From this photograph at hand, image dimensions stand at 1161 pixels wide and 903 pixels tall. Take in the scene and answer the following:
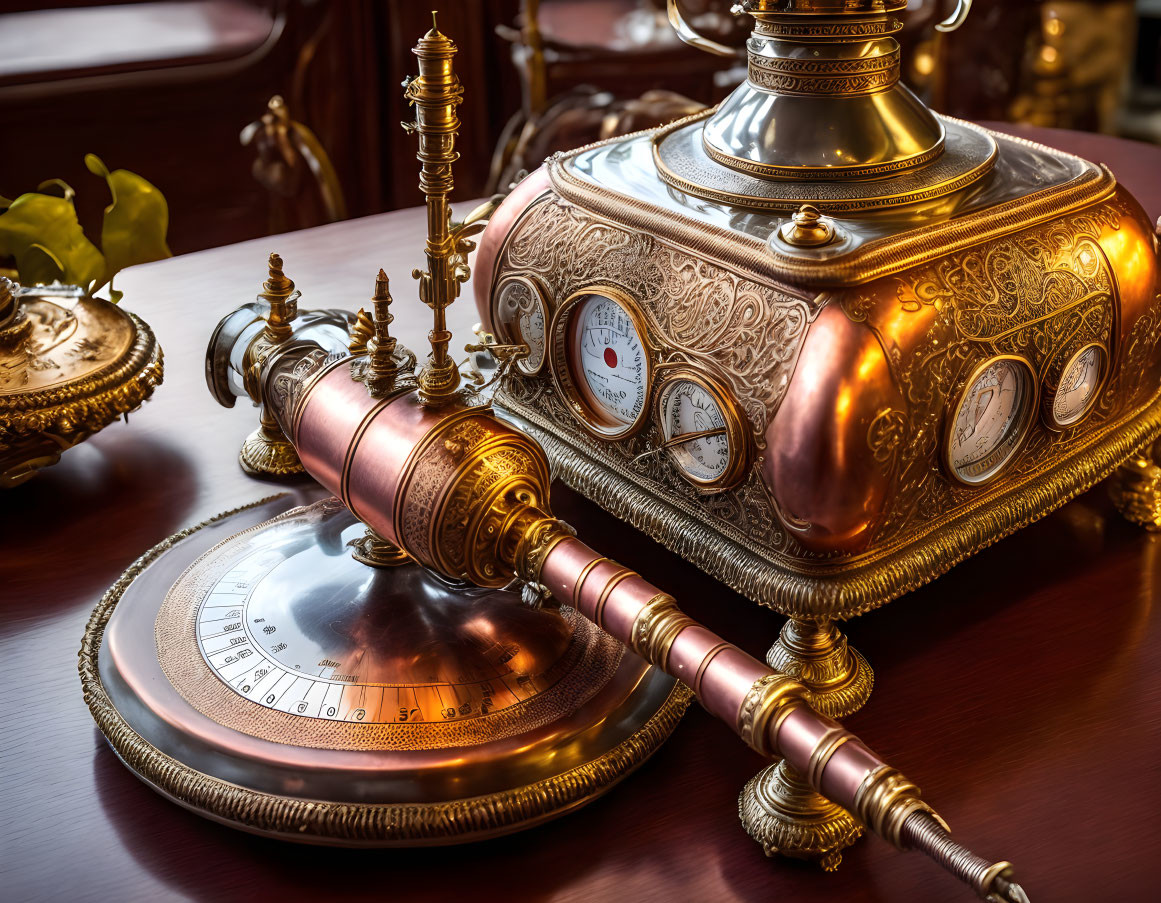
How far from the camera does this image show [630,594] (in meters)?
0.72

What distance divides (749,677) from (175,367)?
2.96ft

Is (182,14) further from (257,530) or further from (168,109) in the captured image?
(257,530)

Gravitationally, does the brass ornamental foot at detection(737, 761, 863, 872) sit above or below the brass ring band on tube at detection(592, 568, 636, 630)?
below

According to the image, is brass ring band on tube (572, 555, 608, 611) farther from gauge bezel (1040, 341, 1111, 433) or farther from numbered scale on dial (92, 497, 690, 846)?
gauge bezel (1040, 341, 1111, 433)

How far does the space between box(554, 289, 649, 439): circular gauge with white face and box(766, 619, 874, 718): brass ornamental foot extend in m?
0.19

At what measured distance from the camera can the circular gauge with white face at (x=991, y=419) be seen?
33.7 inches

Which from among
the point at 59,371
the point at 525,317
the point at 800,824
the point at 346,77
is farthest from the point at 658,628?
the point at 346,77

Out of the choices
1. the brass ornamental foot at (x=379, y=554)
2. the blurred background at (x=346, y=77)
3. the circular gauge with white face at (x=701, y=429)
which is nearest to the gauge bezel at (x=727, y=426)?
the circular gauge with white face at (x=701, y=429)

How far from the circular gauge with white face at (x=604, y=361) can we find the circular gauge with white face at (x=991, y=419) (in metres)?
0.22

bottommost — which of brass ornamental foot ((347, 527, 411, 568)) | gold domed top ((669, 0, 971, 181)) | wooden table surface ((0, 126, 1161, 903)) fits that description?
wooden table surface ((0, 126, 1161, 903))

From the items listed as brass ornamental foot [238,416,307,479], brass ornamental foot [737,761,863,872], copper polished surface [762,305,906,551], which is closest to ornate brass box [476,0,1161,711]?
copper polished surface [762,305,906,551]

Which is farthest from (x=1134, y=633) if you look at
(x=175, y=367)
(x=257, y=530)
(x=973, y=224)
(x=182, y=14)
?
(x=182, y=14)

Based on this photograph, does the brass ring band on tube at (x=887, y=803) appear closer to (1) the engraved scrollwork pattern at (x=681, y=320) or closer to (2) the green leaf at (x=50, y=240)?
(1) the engraved scrollwork pattern at (x=681, y=320)

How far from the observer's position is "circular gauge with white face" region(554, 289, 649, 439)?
92 centimetres
